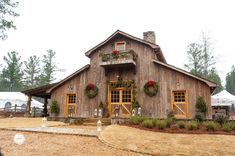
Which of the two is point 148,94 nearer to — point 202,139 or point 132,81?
point 132,81

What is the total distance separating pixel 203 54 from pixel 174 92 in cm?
2134

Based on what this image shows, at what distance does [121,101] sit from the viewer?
16.2 m

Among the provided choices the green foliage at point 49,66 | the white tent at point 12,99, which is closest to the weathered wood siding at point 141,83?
the white tent at point 12,99

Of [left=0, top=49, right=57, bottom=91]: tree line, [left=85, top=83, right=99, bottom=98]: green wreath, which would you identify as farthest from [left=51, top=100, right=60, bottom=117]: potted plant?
[left=0, top=49, right=57, bottom=91]: tree line

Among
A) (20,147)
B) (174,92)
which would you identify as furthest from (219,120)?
(20,147)

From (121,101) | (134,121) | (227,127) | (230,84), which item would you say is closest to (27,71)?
(121,101)

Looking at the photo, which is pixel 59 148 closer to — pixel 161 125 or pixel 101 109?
pixel 161 125

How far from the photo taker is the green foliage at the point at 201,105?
44.0ft

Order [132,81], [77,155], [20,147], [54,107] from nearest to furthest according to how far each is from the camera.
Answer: [77,155], [20,147], [132,81], [54,107]

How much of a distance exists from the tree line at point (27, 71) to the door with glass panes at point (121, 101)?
4024 cm

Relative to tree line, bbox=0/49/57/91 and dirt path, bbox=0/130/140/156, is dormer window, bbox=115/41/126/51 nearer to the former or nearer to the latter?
dirt path, bbox=0/130/140/156

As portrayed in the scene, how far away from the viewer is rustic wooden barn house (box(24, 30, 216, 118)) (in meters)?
14.4

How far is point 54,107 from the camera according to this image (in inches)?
704

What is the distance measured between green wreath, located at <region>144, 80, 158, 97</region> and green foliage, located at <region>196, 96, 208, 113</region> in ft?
10.3
